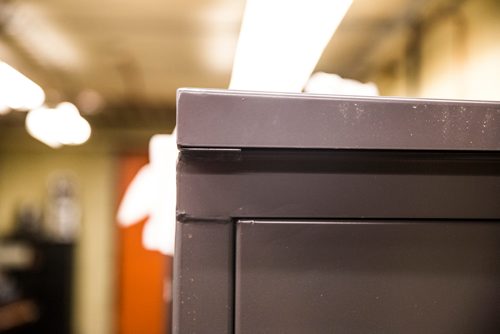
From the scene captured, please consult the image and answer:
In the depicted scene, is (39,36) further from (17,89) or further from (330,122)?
(330,122)

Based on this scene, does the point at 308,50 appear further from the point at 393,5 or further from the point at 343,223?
the point at 393,5

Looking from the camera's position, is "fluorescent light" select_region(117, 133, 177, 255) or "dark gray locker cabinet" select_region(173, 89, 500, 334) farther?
"fluorescent light" select_region(117, 133, 177, 255)

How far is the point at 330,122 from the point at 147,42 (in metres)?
3.10

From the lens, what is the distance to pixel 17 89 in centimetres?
335

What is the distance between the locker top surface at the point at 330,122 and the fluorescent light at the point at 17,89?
8.97 feet

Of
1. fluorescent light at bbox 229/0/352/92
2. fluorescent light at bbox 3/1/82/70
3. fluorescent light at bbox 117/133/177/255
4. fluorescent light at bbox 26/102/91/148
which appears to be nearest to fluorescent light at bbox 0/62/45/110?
fluorescent light at bbox 26/102/91/148

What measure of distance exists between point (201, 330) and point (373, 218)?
24 centimetres

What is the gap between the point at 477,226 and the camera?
606 millimetres

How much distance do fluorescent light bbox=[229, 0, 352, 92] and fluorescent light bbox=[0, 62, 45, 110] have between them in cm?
207

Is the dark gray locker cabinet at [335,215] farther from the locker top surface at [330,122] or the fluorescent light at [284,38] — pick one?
the fluorescent light at [284,38]

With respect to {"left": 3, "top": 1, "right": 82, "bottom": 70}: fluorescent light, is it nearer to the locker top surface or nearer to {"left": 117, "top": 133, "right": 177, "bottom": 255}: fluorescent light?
{"left": 117, "top": 133, "right": 177, "bottom": 255}: fluorescent light

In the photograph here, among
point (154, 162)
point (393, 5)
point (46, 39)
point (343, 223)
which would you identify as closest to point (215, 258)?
point (343, 223)

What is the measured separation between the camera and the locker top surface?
0.57 meters

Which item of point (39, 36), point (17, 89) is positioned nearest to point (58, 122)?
point (17, 89)
